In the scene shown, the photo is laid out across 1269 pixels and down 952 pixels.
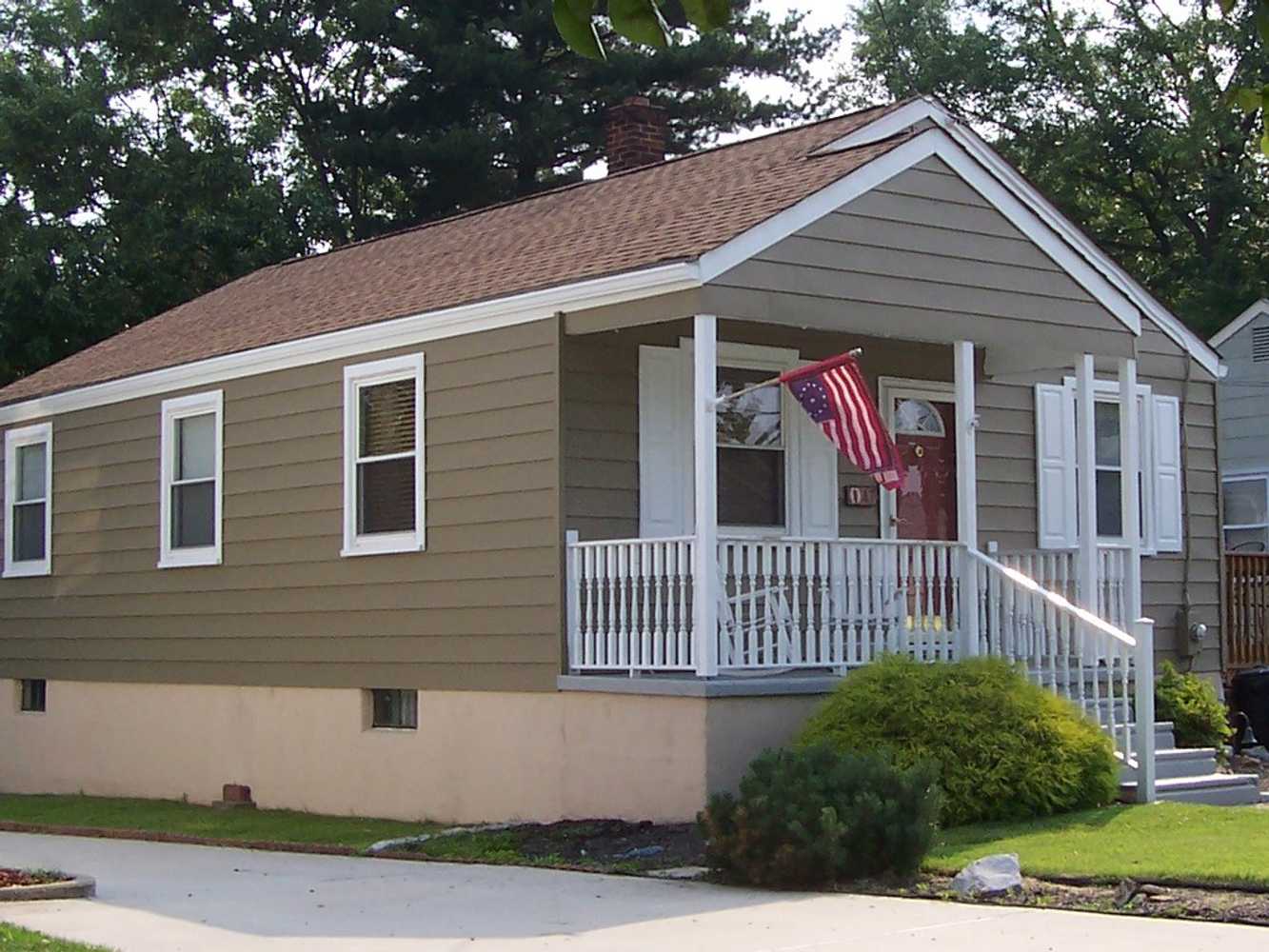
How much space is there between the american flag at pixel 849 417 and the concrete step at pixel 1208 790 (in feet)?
9.23

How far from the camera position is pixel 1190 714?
15766 mm

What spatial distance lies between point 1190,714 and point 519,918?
27.0ft

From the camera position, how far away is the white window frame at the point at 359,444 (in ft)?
47.6

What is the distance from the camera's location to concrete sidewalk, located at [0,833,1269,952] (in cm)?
844

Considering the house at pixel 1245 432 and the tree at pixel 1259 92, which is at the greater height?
the house at pixel 1245 432

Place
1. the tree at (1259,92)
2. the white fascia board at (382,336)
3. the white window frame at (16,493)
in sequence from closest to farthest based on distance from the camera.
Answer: the tree at (1259,92)
the white fascia board at (382,336)
the white window frame at (16,493)

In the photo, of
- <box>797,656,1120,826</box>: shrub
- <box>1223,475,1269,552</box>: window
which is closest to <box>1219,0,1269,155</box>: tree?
<box>797,656,1120,826</box>: shrub

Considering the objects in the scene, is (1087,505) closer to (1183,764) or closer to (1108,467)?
(1183,764)

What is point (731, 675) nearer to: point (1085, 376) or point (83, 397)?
point (1085, 376)

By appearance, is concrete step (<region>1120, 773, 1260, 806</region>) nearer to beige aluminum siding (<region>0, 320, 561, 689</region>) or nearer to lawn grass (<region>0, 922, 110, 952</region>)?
beige aluminum siding (<region>0, 320, 561, 689</region>)

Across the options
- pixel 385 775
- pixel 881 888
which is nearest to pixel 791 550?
pixel 881 888

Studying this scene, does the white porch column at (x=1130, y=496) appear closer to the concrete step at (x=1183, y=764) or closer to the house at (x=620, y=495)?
the house at (x=620, y=495)

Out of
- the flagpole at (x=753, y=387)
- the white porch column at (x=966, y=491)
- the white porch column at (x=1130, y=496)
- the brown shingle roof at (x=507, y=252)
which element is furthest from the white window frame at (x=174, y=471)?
the white porch column at (x=1130, y=496)

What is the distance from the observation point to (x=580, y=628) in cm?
1334
